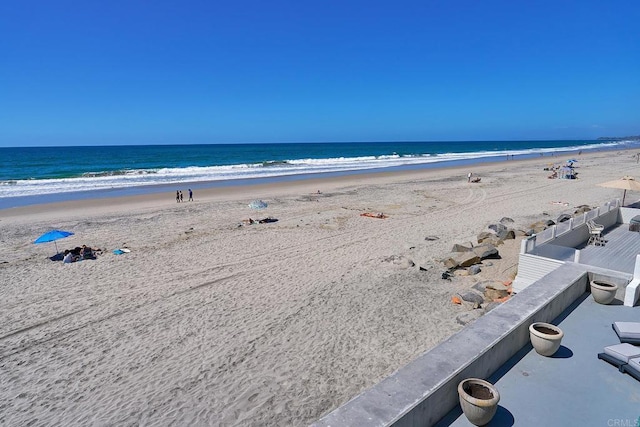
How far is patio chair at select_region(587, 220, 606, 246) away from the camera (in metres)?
9.50

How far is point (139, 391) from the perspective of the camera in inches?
212

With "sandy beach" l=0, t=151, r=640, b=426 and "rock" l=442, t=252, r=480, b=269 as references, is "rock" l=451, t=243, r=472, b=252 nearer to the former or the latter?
"sandy beach" l=0, t=151, r=640, b=426

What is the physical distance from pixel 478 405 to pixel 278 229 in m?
11.8

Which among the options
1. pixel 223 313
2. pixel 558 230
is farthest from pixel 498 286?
pixel 223 313

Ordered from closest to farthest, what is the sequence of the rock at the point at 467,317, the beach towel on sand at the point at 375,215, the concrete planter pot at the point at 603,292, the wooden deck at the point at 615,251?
the concrete planter pot at the point at 603,292 < the rock at the point at 467,317 < the wooden deck at the point at 615,251 < the beach towel on sand at the point at 375,215

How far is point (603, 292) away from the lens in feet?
18.0

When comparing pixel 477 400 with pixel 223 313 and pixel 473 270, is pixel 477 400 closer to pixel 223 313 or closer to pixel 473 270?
pixel 223 313

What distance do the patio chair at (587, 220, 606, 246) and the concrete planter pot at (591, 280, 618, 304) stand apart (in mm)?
4512

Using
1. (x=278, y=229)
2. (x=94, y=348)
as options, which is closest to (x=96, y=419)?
(x=94, y=348)

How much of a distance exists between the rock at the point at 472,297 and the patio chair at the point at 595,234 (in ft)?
13.1

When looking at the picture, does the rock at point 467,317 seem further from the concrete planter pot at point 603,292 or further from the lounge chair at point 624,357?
the lounge chair at point 624,357

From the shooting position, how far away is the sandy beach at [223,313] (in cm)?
526

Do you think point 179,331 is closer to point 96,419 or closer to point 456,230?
point 96,419

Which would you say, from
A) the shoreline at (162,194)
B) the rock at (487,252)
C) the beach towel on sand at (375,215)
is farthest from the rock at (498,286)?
the shoreline at (162,194)
